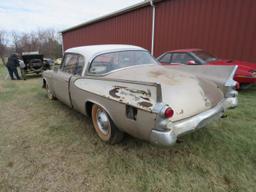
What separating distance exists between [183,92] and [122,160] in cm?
132

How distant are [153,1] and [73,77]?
294 inches

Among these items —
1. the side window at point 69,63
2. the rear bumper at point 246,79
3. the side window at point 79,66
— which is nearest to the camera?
the side window at point 79,66

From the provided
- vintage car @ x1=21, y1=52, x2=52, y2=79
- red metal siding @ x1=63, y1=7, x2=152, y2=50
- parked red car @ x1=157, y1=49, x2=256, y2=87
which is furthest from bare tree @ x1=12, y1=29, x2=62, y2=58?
parked red car @ x1=157, y1=49, x2=256, y2=87

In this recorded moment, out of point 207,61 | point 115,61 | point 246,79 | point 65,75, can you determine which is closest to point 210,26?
point 207,61

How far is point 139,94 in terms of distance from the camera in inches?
76.2

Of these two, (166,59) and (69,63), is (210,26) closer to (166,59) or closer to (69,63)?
(166,59)

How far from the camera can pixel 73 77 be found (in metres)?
3.35

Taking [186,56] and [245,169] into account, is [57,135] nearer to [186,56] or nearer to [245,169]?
[245,169]

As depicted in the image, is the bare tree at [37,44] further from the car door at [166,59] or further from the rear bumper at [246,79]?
the rear bumper at [246,79]

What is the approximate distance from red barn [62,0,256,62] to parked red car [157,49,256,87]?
1.32 metres

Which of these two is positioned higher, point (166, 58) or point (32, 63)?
point (166, 58)

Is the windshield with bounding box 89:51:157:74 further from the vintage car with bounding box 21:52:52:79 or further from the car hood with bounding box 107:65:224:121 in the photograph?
the vintage car with bounding box 21:52:52:79

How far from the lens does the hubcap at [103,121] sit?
9.15ft

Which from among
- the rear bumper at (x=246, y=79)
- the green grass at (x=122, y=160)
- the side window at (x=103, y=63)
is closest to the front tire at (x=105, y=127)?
the green grass at (x=122, y=160)
